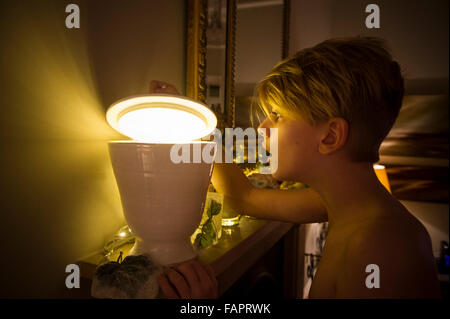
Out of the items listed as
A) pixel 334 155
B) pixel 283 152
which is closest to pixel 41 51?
pixel 283 152

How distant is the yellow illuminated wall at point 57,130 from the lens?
1.63ft

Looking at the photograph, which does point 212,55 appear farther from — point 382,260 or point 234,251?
point 382,260

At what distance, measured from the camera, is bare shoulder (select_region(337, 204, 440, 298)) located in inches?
22.2

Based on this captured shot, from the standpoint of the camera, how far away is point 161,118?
0.62m

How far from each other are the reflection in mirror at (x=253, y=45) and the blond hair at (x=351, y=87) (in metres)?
0.63

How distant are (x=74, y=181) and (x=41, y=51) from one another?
263 millimetres

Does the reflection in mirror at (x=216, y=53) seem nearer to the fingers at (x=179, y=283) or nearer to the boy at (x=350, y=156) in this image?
the boy at (x=350, y=156)

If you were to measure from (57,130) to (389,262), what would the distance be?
2.37 feet

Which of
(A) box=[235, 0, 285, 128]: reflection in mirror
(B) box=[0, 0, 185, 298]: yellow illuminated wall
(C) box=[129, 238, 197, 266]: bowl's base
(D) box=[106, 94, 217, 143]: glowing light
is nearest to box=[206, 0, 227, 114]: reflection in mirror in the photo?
(A) box=[235, 0, 285, 128]: reflection in mirror

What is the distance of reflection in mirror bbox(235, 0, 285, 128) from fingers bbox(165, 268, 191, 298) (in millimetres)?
949

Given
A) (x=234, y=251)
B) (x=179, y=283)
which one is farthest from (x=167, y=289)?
(x=234, y=251)
